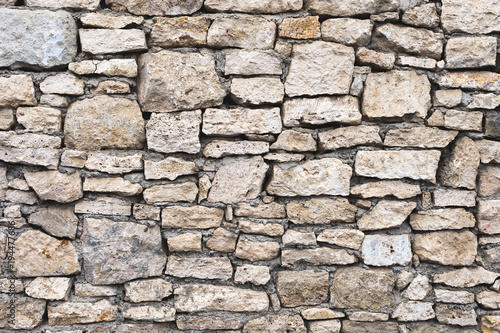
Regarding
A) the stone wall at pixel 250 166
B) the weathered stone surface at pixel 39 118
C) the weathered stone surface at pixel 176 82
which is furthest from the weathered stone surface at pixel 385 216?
the weathered stone surface at pixel 39 118

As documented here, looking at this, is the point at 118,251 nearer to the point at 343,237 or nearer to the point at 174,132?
the point at 174,132

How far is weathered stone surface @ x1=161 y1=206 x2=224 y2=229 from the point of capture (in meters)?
2.11

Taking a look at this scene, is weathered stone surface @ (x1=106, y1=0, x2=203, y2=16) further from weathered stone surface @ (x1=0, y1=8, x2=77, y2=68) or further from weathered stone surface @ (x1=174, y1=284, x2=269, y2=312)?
weathered stone surface @ (x1=174, y1=284, x2=269, y2=312)

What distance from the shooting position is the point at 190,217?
6.93 ft

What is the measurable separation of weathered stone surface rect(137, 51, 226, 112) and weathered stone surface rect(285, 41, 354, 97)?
1.47 ft

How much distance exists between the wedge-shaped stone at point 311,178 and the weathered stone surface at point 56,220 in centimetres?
112

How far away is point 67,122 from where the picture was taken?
2064mm

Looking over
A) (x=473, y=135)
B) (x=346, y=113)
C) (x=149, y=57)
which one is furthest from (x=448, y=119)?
(x=149, y=57)

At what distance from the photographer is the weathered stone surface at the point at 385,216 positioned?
2.17 m

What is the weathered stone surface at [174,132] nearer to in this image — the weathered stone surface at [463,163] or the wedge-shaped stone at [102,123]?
the wedge-shaped stone at [102,123]

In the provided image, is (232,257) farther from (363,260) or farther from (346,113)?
(346,113)

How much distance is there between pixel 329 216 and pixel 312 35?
1034mm

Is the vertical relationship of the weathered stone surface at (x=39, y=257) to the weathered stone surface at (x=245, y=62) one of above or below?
below

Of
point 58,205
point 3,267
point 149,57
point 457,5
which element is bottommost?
point 3,267
